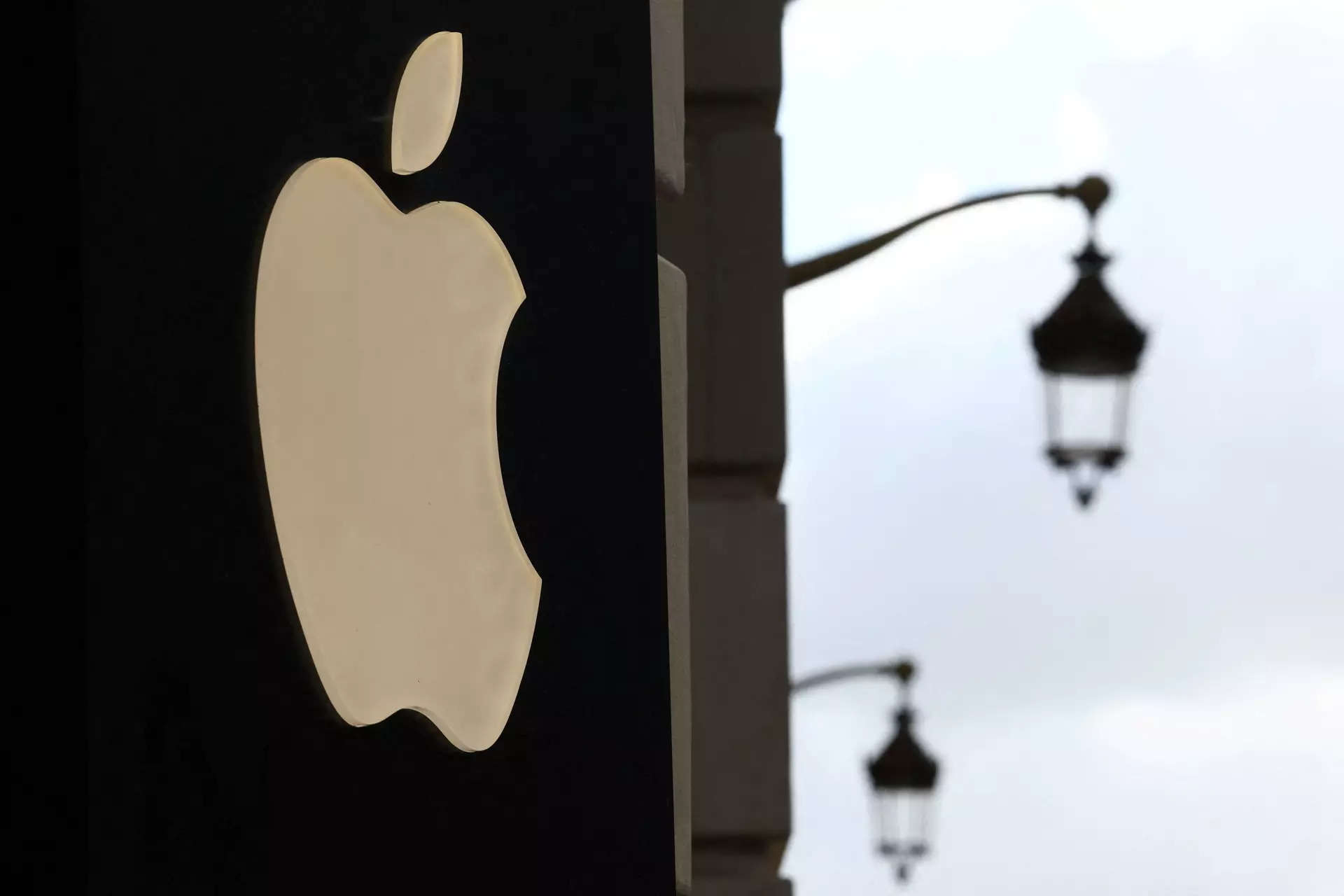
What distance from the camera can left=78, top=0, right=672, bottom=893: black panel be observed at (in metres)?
1.96

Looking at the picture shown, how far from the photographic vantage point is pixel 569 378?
282 centimetres

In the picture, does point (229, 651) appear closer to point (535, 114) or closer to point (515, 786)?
point (515, 786)

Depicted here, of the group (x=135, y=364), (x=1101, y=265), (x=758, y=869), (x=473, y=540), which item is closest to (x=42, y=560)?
(x=135, y=364)

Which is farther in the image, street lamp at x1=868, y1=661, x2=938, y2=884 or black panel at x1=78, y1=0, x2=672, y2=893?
street lamp at x1=868, y1=661, x2=938, y2=884

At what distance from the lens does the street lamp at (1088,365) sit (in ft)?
22.2

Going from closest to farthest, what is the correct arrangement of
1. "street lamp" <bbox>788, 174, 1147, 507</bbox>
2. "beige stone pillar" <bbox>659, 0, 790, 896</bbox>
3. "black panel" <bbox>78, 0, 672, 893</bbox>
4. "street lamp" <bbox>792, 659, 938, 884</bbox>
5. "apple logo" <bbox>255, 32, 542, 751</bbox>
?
"black panel" <bbox>78, 0, 672, 893</bbox> → "apple logo" <bbox>255, 32, 542, 751</bbox> → "beige stone pillar" <bbox>659, 0, 790, 896</bbox> → "street lamp" <bbox>788, 174, 1147, 507</bbox> → "street lamp" <bbox>792, 659, 938, 884</bbox>

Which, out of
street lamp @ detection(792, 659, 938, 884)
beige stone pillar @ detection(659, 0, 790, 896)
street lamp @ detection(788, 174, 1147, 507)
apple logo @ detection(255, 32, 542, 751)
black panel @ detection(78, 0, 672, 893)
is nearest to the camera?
black panel @ detection(78, 0, 672, 893)

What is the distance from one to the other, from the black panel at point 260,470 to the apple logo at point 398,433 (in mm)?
31

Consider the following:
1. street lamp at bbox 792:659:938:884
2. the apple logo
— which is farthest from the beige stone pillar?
street lamp at bbox 792:659:938:884

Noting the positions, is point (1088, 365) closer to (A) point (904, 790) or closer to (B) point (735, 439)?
(B) point (735, 439)

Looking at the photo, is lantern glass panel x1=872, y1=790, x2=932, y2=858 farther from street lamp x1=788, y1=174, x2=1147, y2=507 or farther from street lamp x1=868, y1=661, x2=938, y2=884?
street lamp x1=788, y1=174, x2=1147, y2=507

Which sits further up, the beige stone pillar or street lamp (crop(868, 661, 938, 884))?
the beige stone pillar

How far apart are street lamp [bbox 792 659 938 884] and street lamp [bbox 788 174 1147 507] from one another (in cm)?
341

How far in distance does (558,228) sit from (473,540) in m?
0.49
